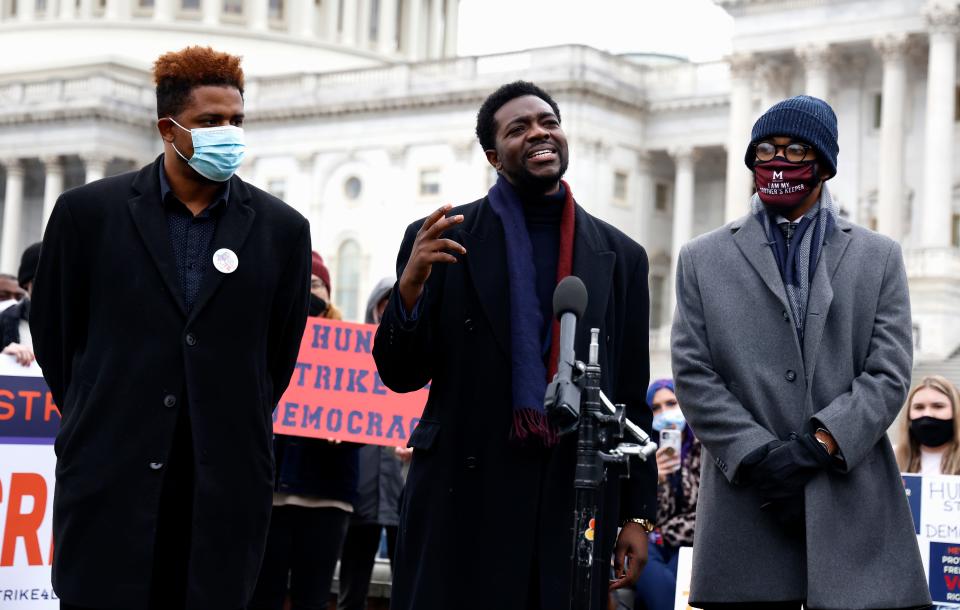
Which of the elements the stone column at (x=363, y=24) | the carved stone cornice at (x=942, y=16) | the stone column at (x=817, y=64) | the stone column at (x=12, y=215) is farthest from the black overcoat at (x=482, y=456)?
the stone column at (x=363, y=24)

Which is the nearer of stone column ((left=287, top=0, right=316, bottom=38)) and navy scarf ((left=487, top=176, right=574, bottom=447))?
navy scarf ((left=487, top=176, right=574, bottom=447))

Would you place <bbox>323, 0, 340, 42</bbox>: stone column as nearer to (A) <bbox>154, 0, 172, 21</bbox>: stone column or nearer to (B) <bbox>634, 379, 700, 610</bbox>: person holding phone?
(A) <bbox>154, 0, 172, 21</bbox>: stone column

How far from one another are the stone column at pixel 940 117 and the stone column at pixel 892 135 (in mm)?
855

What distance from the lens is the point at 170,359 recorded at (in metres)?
5.73

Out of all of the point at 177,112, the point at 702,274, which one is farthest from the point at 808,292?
the point at 177,112

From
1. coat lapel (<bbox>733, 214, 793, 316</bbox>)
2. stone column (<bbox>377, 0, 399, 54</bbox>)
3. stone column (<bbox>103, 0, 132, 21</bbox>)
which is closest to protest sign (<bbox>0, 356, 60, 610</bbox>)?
coat lapel (<bbox>733, 214, 793, 316</bbox>)

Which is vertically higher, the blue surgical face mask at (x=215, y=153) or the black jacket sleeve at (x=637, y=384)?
the blue surgical face mask at (x=215, y=153)

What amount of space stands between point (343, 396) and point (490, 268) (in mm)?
5041

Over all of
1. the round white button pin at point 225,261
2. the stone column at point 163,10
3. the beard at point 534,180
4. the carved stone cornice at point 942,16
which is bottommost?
the round white button pin at point 225,261

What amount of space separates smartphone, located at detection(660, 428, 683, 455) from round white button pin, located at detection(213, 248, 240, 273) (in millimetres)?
5310

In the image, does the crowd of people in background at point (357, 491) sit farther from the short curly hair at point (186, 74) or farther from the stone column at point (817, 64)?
the stone column at point (817, 64)

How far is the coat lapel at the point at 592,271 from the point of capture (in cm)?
627

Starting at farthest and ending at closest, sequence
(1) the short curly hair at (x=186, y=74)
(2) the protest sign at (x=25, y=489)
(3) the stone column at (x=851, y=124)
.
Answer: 1. (3) the stone column at (x=851, y=124)
2. (2) the protest sign at (x=25, y=489)
3. (1) the short curly hair at (x=186, y=74)

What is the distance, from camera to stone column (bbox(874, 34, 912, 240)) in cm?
4541
